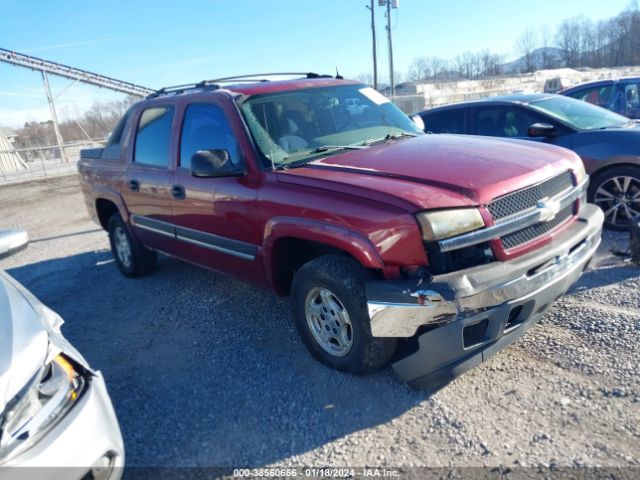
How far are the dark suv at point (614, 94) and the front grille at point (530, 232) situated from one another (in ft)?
23.5

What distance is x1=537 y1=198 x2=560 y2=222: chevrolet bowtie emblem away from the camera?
2799 millimetres

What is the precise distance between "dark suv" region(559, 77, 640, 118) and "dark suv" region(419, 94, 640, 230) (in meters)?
3.19

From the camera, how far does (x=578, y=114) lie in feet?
19.6

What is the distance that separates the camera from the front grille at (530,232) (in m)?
2.71

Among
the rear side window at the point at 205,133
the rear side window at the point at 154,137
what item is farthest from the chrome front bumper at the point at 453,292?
the rear side window at the point at 154,137

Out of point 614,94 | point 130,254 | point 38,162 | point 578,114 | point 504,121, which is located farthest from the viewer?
point 38,162

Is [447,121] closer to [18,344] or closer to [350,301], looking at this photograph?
[350,301]

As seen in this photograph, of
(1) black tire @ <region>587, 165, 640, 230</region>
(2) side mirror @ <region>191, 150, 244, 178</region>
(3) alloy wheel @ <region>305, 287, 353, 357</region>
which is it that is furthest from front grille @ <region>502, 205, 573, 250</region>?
(1) black tire @ <region>587, 165, 640, 230</region>

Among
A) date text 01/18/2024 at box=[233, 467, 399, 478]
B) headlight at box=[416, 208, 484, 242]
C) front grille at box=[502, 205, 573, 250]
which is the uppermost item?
headlight at box=[416, 208, 484, 242]

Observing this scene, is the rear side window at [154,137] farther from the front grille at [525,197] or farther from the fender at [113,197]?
the front grille at [525,197]

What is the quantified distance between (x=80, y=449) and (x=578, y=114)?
636 cm

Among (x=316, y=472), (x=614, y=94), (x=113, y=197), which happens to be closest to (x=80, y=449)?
(x=316, y=472)

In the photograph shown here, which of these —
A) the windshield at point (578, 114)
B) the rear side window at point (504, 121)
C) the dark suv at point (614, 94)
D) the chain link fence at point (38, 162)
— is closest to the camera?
the windshield at point (578, 114)

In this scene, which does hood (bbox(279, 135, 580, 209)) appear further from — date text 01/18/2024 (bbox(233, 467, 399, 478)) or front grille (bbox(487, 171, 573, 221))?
date text 01/18/2024 (bbox(233, 467, 399, 478))
